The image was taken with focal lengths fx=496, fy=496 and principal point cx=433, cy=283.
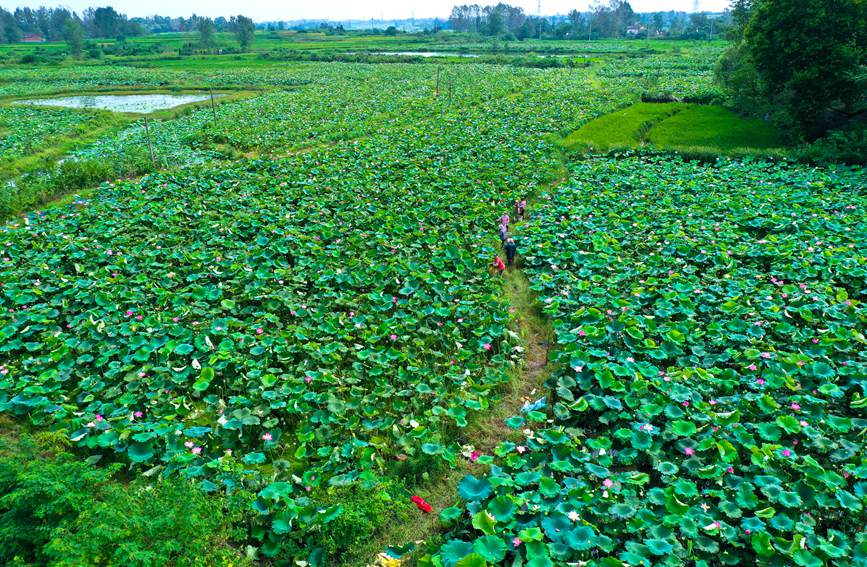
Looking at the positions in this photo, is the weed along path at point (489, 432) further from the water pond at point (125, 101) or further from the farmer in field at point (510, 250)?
the water pond at point (125, 101)

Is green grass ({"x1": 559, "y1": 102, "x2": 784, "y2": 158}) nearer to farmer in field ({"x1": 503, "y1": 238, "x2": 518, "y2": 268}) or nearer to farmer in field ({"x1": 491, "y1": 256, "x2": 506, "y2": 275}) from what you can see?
farmer in field ({"x1": 503, "y1": 238, "x2": 518, "y2": 268})

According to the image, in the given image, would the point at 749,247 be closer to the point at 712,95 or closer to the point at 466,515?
the point at 466,515

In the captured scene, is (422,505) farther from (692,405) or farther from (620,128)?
(620,128)

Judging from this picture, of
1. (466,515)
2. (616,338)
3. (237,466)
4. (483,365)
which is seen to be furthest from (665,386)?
(237,466)

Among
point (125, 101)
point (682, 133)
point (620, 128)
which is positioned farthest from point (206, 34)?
point (682, 133)

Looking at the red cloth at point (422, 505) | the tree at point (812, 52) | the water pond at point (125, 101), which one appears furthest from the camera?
the water pond at point (125, 101)

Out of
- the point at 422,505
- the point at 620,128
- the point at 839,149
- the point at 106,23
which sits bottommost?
the point at 422,505

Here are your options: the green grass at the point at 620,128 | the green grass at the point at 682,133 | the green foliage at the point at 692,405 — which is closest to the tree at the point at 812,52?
the green grass at the point at 682,133
